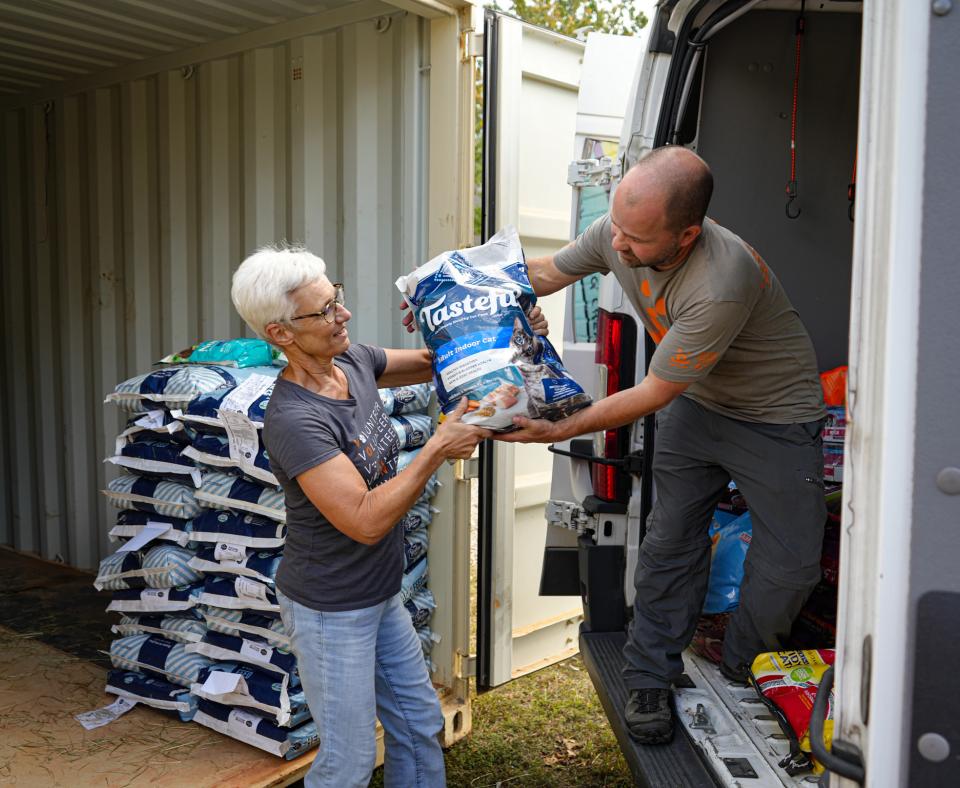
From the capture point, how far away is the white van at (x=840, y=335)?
1294 millimetres

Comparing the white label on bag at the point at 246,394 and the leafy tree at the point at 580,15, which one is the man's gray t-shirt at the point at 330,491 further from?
the leafy tree at the point at 580,15

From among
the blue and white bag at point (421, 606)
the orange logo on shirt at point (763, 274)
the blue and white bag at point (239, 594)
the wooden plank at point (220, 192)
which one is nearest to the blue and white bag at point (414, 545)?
the blue and white bag at point (421, 606)

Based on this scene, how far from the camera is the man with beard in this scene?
2391 millimetres

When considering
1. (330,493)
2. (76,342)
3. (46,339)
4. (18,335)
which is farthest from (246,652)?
(18,335)

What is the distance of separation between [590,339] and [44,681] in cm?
282

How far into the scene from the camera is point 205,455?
3.52m

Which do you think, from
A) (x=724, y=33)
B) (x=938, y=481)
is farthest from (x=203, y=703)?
(x=724, y=33)

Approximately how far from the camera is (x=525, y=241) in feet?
13.0

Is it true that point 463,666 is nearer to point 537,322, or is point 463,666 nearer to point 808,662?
point 808,662

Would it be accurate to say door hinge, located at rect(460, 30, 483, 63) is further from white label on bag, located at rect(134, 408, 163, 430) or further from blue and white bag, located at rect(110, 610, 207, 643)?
blue and white bag, located at rect(110, 610, 207, 643)

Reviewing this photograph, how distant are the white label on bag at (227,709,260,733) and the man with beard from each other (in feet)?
4.62

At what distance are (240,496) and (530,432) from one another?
148 cm

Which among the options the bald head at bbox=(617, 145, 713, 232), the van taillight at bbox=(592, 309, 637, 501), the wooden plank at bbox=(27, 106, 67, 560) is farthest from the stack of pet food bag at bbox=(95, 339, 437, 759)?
the wooden plank at bbox=(27, 106, 67, 560)

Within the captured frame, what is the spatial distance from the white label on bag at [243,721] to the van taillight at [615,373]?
1.50 m
